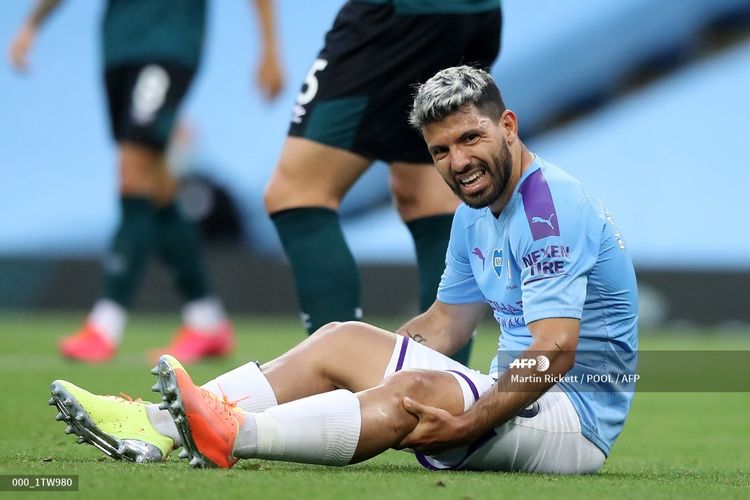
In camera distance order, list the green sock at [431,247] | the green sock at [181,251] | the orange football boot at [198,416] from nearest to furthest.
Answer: the orange football boot at [198,416], the green sock at [431,247], the green sock at [181,251]

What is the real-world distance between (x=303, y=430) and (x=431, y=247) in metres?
1.54

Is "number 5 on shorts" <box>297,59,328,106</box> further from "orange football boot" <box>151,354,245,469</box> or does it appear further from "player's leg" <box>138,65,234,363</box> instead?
"player's leg" <box>138,65,234,363</box>

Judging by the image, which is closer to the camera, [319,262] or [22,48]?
[319,262]

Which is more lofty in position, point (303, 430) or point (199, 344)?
point (199, 344)

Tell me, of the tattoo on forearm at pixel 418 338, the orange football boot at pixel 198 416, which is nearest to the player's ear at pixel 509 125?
the tattoo on forearm at pixel 418 338

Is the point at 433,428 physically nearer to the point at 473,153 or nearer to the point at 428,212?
the point at 473,153

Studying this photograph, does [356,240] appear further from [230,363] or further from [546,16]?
[230,363]

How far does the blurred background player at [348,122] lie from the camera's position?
4.00 metres

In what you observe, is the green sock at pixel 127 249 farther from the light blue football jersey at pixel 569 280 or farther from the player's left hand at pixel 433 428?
the player's left hand at pixel 433 428

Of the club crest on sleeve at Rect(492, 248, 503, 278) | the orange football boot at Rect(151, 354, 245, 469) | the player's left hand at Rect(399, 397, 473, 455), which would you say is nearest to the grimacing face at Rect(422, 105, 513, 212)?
the club crest on sleeve at Rect(492, 248, 503, 278)

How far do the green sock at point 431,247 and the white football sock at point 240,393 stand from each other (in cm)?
123

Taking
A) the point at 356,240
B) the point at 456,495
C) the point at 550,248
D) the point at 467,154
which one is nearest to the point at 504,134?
the point at 467,154

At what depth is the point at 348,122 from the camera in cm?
403

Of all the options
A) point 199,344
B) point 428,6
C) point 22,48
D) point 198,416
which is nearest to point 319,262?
point 428,6
